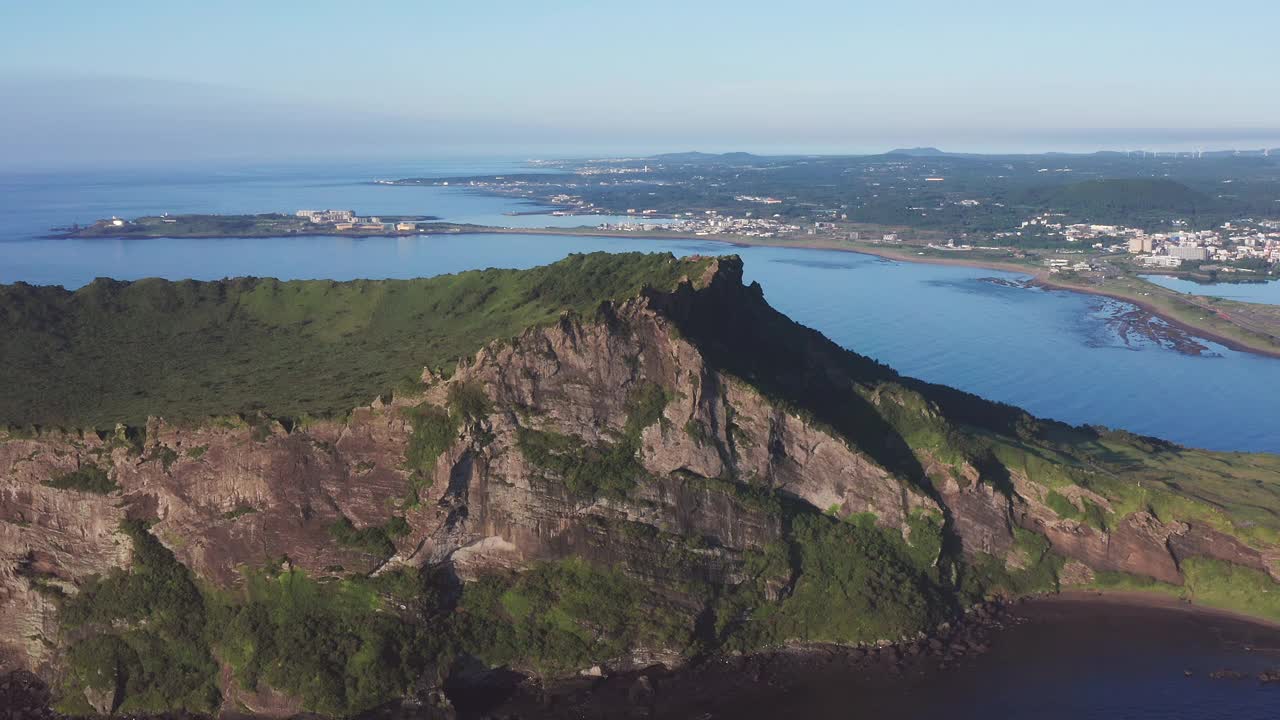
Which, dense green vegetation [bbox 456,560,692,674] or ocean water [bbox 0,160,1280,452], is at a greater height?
ocean water [bbox 0,160,1280,452]

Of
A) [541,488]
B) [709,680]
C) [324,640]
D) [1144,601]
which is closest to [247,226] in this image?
[541,488]

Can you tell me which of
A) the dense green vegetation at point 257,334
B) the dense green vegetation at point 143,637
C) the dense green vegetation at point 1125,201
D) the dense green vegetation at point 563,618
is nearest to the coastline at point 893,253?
the dense green vegetation at point 1125,201

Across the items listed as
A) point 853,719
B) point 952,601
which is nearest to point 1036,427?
point 952,601

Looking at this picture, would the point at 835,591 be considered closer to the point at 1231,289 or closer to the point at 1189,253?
the point at 1231,289

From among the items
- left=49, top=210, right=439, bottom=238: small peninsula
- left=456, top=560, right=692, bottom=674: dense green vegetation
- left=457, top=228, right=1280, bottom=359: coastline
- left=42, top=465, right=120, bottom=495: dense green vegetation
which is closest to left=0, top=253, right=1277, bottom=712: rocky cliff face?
left=42, top=465, right=120, bottom=495: dense green vegetation

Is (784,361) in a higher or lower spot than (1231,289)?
higher

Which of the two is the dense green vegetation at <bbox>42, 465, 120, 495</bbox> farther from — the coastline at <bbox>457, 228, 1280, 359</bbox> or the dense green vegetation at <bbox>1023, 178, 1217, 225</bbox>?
the dense green vegetation at <bbox>1023, 178, 1217, 225</bbox>

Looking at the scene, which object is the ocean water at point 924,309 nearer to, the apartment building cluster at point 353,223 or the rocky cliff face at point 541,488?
the apartment building cluster at point 353,223
